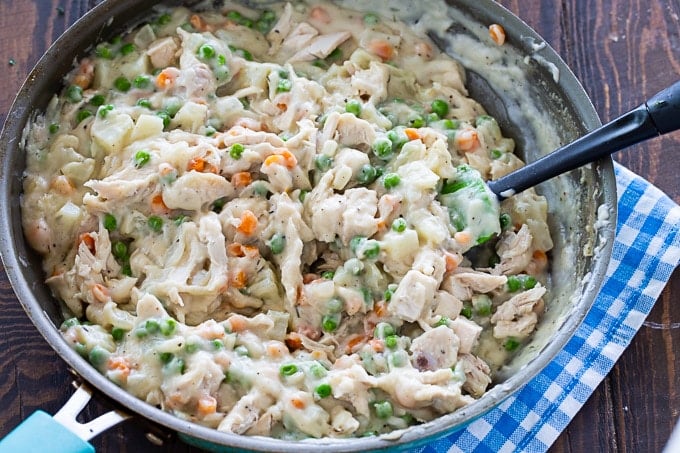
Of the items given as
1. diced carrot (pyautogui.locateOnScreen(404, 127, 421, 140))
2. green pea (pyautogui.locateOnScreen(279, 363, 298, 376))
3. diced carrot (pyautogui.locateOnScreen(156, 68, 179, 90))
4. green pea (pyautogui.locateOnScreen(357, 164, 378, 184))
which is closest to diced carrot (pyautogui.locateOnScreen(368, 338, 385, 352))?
green pea (pyautogui.locateOnScreen(279, 363, 298, 376))

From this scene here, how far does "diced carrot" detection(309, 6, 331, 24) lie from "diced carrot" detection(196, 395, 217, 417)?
1.74 metres

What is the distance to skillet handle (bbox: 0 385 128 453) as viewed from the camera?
2.43 m

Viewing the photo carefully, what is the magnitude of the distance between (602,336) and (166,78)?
199 cm

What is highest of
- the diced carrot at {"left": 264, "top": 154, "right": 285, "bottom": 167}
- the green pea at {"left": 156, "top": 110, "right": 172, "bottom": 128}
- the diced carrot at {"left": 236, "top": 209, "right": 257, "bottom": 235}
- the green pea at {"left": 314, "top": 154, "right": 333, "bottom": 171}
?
the green pea at {"left": 156, "top": 110, "right": 172, "bottom": 128}

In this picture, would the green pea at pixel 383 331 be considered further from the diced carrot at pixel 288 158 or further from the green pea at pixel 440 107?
the green pea at pixel 440 107

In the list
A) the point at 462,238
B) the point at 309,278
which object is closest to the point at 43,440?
the point at 309,278

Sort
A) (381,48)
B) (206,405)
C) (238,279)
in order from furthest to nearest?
(381,48)
(238,279)
(206,405)

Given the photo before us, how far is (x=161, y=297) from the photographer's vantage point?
9.93 feet

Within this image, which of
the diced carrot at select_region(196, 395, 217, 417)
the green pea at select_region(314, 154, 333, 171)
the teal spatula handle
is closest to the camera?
the teal spatula handle

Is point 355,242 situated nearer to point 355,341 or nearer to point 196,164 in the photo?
point 355,341

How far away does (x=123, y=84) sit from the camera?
3.45 meters

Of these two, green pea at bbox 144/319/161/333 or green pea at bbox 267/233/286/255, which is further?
green pea at bbox 267/233/286/255

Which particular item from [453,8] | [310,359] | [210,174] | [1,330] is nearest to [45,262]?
[1,330]

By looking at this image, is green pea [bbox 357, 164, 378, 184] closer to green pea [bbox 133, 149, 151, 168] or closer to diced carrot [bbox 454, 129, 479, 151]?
diced carrot [bbox 454, 129, 479, 151]
